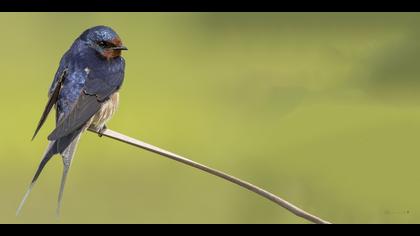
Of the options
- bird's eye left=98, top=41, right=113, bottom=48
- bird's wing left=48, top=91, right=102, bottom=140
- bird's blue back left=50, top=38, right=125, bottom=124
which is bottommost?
bird's wing left=48, top=91, right=102, bottom=140

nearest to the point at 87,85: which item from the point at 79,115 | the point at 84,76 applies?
the point at 84,76

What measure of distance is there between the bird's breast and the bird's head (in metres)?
0.11

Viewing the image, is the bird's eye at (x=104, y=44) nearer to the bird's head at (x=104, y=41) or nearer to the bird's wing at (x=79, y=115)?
the bird's head at (x=104, y=41)

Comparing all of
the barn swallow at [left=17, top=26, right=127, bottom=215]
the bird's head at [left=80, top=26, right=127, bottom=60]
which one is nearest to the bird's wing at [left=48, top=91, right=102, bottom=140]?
the barn swallow at [left=17, top=26, right=127, bottom=215]

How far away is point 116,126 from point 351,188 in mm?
907

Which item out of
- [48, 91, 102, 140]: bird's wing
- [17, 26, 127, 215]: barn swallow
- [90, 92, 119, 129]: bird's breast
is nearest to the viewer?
[48, 91, 102, 140]: bird's wing

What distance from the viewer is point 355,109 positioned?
4.40 m

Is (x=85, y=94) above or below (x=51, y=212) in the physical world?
above

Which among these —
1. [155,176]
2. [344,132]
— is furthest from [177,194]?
[344,132]

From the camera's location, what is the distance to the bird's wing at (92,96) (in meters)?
→ 2.62

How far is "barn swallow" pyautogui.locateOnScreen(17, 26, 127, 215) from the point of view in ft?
8.71

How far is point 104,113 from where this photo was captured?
2824 millimetres

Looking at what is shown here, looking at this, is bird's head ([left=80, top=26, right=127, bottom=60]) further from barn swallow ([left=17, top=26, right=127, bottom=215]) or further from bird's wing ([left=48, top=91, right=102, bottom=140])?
bird's wing ([left=48, top=91, right=102, bottom=140])

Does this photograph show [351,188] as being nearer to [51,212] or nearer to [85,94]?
[51,212]
